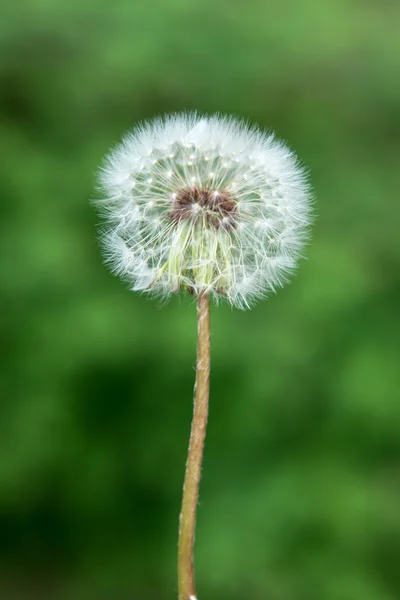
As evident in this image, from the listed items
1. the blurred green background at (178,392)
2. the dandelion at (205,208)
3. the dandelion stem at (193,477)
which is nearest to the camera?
the dandelion stem at (193,477)

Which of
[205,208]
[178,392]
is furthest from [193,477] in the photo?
[178,392]

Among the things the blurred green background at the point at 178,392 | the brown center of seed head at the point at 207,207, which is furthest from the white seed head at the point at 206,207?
the blurred green background at the point at 178,392

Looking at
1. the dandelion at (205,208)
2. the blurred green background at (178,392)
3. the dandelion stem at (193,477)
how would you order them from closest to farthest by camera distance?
the dandelion stem at (193,477) < the dandelion at (205,208) < the blurred green background at (178,392)

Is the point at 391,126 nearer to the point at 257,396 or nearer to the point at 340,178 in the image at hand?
the point at 340,178

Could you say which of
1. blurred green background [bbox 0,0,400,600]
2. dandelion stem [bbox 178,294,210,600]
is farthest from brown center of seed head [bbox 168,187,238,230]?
blurred green background [bbox 0,0,400,600]

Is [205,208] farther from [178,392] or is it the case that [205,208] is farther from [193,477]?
[178,392]

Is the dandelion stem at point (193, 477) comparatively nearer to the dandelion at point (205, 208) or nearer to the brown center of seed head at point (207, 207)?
the dandelion at point (205, 208)

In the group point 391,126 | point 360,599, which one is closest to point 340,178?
point 391,126
